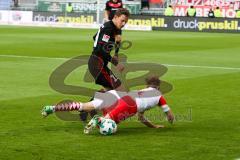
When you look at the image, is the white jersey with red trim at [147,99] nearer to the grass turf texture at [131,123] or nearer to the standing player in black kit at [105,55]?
the grass turf texture at [131,123]

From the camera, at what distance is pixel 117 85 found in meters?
11.1

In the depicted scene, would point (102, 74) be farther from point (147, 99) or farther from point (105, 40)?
point (147, 99)

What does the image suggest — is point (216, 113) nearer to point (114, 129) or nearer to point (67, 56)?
point (114, 129)

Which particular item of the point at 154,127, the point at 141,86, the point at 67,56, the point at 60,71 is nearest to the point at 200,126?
the point at 154,127

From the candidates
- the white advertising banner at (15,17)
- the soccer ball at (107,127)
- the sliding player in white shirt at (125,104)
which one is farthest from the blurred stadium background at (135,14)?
the soccer ball at (107,127)

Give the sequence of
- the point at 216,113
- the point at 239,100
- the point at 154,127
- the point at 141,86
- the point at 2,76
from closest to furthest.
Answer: the point at 154,127 → the point at 216,113 → the point at 239,100 → the point at 141,86 → the point at 2,76

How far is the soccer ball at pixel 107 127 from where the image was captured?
399 inches

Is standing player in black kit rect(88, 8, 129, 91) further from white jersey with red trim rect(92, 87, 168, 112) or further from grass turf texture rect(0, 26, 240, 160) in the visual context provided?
grass turf texture rect(0, 26, 240, 160)

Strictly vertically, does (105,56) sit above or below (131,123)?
above

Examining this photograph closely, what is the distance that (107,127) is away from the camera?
10.1 m

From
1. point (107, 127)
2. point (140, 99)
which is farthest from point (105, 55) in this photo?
point (107, 127)

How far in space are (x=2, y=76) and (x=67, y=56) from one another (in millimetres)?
7475

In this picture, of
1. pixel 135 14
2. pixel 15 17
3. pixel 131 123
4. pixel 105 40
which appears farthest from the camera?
pixel 15 17

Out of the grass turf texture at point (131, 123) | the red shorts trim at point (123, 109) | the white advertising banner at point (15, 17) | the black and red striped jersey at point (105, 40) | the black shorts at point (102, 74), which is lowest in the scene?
the white advertising banner at point (15, 17)
